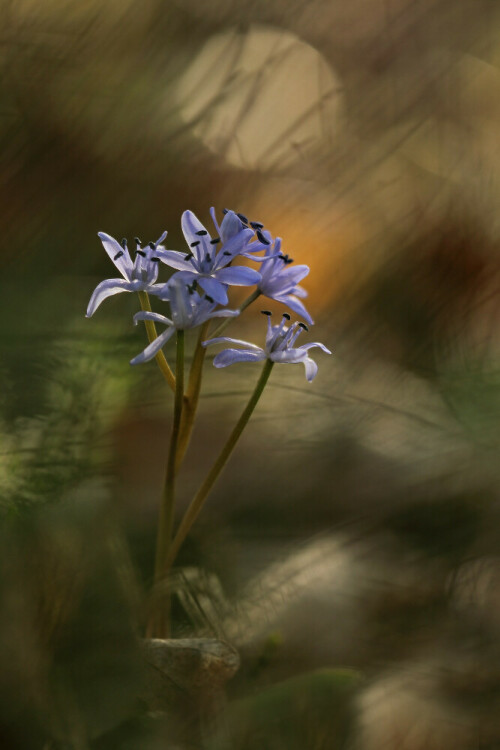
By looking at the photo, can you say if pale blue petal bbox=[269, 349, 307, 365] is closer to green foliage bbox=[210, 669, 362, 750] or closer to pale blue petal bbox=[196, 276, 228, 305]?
pale blue petal bbox=[196, 276, 228, 305]

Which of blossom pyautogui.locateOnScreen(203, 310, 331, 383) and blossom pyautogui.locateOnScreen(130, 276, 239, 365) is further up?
blossom pyautogui.locateOnScreen(130, 276, 239, 365)

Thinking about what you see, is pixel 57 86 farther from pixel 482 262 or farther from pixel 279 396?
pixel 482 262

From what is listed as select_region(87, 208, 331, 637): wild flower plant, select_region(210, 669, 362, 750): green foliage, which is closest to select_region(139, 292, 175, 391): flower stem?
select_region(87, 208, 331, 637): wild flower plant

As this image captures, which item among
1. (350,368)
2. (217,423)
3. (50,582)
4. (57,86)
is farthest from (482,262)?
(50,582)

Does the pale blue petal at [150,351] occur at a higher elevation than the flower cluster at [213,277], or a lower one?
lower

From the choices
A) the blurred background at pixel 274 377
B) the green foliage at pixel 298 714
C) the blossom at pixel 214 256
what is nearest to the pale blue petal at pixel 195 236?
the blossom at pixel 214 256

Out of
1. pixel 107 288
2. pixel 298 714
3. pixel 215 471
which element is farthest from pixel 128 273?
pixel 298 714

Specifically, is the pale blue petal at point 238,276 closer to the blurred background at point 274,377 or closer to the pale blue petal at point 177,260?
the pale blue petal at point 177,260

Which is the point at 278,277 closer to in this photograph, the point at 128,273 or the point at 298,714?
the point at 128,273
